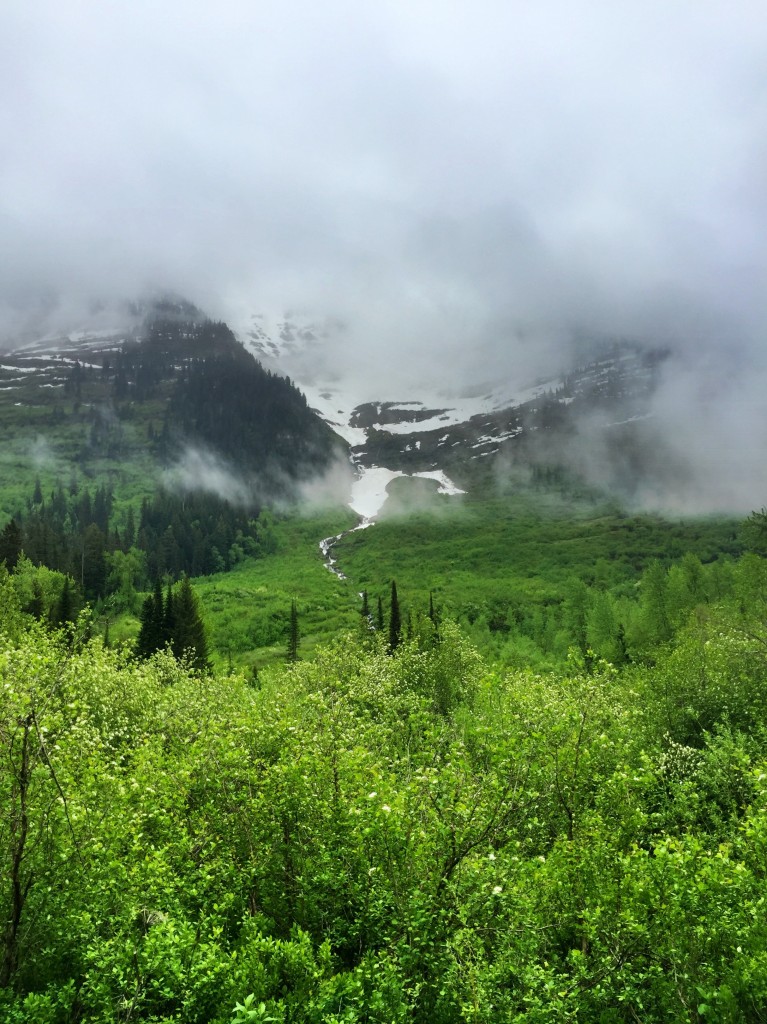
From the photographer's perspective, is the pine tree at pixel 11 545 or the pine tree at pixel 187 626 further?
the pine tree at pixel 11 545

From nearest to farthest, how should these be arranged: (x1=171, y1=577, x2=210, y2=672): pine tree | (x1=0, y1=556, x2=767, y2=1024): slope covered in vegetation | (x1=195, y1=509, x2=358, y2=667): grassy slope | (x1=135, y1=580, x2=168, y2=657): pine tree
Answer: (x1=0, y1=556, x2=767, y2=1024): slope covered in vegetation < (x1=171, y1=577, x2=210, y2=672): pine tree < (x1=135, y1=580, x2=168, y2=657): pine tree < (x1=195, y1=509, x2=358, y2=667): grassy slope

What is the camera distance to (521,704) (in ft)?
74.5

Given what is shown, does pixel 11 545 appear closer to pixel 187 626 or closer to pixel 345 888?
pixel 187 626

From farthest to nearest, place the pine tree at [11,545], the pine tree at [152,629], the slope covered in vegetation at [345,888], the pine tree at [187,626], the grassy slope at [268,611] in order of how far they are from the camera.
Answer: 1. the grassy slope at [268,611]
2. the pine tree at [11,545]
3. the pine tree at [152,629]
4. the pine tree at [187,626]
5. the slope covered in vegetation at [345,888]

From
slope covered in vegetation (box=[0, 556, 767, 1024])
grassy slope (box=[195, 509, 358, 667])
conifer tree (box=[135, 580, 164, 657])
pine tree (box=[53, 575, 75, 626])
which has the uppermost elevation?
slope covered in vegetation (box=[0, 556, 767, 1024])

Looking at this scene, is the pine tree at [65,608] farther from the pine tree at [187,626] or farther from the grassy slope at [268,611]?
the grassy slope at [268,611]

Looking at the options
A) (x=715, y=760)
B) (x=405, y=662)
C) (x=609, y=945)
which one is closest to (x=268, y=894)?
(x=609, y=945)

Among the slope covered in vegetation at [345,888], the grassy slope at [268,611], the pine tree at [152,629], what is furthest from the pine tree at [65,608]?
the slope covered in vegetation at [345,888]

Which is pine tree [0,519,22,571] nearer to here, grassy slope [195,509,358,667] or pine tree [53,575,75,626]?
pine tree [53,575,75,626]

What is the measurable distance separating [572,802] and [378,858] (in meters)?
8.92

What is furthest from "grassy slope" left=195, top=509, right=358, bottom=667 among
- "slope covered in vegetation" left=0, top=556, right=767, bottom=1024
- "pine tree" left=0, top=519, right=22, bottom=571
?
"slope covered in vegetation" left=0, top=556, right=767, bottom=1024

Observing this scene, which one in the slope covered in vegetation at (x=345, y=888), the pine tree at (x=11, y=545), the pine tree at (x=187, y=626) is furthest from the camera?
the pine tree at (x=11, y=545)

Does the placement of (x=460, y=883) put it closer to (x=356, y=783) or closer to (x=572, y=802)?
(x=356, y=783)

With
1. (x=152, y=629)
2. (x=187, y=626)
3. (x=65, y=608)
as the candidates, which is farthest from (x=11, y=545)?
(x=187, y=626)
